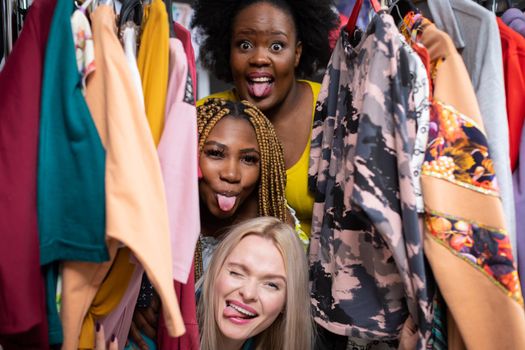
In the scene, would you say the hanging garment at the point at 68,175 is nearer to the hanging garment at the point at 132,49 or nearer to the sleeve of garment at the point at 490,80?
the hanging garment at the point at 132,49

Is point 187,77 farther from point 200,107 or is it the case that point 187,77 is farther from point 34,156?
point 200,107

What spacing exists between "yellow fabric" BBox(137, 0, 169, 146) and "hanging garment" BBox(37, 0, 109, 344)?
0.56 ft

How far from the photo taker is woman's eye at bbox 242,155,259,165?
2.01m

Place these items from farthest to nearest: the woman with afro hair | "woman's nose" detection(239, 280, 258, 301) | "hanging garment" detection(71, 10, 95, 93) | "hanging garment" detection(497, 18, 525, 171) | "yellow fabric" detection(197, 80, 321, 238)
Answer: the woman with afro hair < "yellow fabric" detection(197, 80, 321, 238) < "woman's nose" detection(239, 280, 258, 301) < "hanging garment" detection(497, 18, 525, 171) < "hanging garment" detection(71, 10, 95, 93)

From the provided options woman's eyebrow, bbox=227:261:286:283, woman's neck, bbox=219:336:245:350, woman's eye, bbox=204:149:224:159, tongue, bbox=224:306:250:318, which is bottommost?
woman's neck, bbox=219:336:245:350

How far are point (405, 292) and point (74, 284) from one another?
81cm

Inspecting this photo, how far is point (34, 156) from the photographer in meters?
1.23

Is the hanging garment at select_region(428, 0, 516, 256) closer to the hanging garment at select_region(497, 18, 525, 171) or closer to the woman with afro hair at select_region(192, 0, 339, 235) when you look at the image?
the hanging garment at select_region(497, 18, 525, 171)

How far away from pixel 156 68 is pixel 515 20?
105cm

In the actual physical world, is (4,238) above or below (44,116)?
below

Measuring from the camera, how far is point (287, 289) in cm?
186

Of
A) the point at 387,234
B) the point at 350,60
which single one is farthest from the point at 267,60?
the point at 387,234

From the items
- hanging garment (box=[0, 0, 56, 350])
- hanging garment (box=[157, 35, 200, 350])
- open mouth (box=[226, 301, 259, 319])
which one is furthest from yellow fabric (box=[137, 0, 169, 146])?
open mouth (box=[226, 301, 259, 319])

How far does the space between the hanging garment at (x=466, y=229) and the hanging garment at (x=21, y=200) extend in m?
0.91
